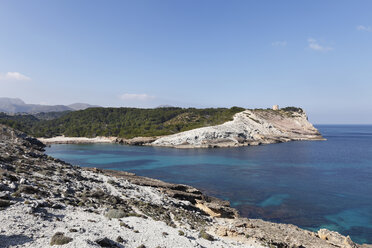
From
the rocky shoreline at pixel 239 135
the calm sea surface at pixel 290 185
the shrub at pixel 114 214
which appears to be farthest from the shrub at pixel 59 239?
the rocky shoreline at pixel 239 135

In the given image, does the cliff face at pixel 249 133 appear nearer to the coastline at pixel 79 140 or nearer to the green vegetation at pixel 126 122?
the green vegetation at pixel 126 122

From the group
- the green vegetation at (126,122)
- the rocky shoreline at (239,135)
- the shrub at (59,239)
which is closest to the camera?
the shrub at (59,239)

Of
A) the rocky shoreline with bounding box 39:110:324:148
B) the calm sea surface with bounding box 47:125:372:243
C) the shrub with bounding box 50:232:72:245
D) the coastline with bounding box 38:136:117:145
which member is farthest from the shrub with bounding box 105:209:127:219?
the coastline with bounding box 38:136:117:145

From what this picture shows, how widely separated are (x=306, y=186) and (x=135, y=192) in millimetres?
29659

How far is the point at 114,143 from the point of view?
11206 cm

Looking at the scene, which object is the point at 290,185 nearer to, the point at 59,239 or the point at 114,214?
the point at 114,214

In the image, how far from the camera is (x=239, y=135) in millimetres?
104125

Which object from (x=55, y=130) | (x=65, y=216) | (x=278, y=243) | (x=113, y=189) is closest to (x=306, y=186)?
(x=278, y=243)

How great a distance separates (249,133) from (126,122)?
82568 mm

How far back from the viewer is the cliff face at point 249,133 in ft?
324

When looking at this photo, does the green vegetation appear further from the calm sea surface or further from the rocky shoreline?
the calm sea surface

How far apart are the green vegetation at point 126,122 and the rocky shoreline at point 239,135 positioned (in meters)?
9.77

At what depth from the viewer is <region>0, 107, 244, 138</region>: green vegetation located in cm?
12408

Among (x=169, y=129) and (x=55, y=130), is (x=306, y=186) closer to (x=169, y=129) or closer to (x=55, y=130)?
(x=169, y=129)
